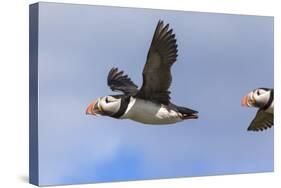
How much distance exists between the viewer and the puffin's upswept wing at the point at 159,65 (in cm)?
830

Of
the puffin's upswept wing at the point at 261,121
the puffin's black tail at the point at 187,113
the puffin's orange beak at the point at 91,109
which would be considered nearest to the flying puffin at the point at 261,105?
the puffin's upswept wing at the point at 261,121

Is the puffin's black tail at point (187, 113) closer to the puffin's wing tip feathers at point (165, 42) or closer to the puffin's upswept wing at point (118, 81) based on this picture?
the puffin's wing tip feathers at point (165, 42)

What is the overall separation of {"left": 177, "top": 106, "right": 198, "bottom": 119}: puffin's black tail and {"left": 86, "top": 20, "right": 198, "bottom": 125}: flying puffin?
0.07m

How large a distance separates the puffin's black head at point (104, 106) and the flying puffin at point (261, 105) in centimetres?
156

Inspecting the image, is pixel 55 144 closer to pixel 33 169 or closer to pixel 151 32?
pixel 33 169

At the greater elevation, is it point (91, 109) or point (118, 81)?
point (118, 81)

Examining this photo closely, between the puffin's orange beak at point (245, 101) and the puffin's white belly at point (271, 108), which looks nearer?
the puffin's orange beak at point (245, 101)

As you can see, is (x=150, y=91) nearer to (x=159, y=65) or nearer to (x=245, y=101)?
(x=159, y=65)

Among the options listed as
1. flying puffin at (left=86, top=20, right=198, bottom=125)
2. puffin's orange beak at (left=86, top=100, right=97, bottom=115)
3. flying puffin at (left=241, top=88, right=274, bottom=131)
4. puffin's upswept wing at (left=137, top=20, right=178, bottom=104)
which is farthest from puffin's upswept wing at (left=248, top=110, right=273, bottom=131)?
puffin's orange beak at (left=86, top=100, right=97, bottom=115)

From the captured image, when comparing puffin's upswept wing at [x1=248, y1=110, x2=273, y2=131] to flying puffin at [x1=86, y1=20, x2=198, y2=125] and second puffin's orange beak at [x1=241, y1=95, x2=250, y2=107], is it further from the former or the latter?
flying puffin at [x1=86, y1=20, x2=198, y2=125]

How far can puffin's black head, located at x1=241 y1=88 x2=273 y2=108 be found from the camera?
9047 millimetres

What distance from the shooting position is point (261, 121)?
29.9 ft

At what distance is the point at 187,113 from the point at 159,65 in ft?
2.08

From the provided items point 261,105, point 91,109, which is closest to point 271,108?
point 261,105
